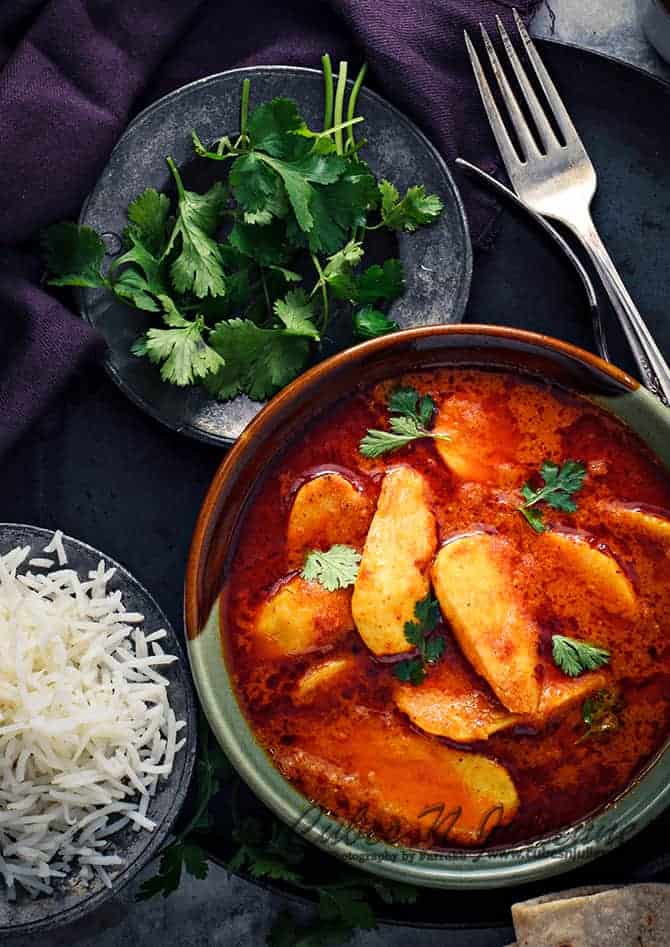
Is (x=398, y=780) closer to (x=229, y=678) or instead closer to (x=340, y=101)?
(x=229, y=678)

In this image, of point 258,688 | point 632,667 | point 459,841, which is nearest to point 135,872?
point 258,688

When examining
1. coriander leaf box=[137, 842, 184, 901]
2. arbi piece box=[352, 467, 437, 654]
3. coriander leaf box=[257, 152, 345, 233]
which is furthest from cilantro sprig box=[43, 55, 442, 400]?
coriander leaf box=[137, 842, 184, 901]

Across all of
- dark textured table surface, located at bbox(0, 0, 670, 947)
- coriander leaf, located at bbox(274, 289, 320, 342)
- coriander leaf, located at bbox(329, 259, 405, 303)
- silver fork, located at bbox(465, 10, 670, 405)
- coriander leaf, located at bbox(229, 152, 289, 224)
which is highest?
silver fork, located at bbox(465, 10, 670, 405)

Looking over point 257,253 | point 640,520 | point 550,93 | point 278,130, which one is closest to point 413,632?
point 640,520

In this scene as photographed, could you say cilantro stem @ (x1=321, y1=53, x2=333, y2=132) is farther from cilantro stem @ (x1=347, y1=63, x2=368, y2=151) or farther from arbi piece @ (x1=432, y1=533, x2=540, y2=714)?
arbi piece @ (x1=432, y1=533, x2=540, y2=714)

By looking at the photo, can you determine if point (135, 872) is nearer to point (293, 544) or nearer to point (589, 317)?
point (293, 544)

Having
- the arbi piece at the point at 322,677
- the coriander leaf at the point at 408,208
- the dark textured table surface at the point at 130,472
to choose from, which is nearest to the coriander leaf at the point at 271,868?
the dark textured table surface at the point at 130,472
